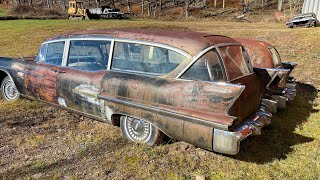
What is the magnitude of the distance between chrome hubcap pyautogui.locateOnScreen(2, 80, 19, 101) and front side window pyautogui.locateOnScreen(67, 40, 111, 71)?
1.95m

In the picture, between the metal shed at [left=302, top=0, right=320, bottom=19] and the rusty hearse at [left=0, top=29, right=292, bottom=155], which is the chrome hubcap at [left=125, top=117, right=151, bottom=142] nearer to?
the rusty hearse at [left=0, top=29, right=292, bottom=155]

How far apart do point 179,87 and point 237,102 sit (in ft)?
2.34

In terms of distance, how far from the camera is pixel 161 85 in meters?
3.82

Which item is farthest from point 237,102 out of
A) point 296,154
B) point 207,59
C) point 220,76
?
point 296,154

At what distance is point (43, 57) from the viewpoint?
18.2 ft

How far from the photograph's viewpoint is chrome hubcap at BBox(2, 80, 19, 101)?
→ 245 inches

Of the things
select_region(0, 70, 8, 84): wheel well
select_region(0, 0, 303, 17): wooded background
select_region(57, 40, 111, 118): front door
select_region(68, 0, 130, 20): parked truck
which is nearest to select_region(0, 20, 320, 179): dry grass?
select_region(57, 40, 111, 118): front door

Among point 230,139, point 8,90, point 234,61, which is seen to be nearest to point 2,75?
point 8,90

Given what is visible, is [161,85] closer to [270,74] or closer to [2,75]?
[270,74]

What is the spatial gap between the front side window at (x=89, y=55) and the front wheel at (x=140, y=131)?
89cm

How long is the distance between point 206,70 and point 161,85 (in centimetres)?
59

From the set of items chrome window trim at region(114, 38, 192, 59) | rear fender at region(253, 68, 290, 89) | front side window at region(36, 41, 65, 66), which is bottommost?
rear fender at region(253, 68, 290, 89)

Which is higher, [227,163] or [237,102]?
[237,102]

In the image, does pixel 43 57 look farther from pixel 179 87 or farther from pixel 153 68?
pixel 179 87
